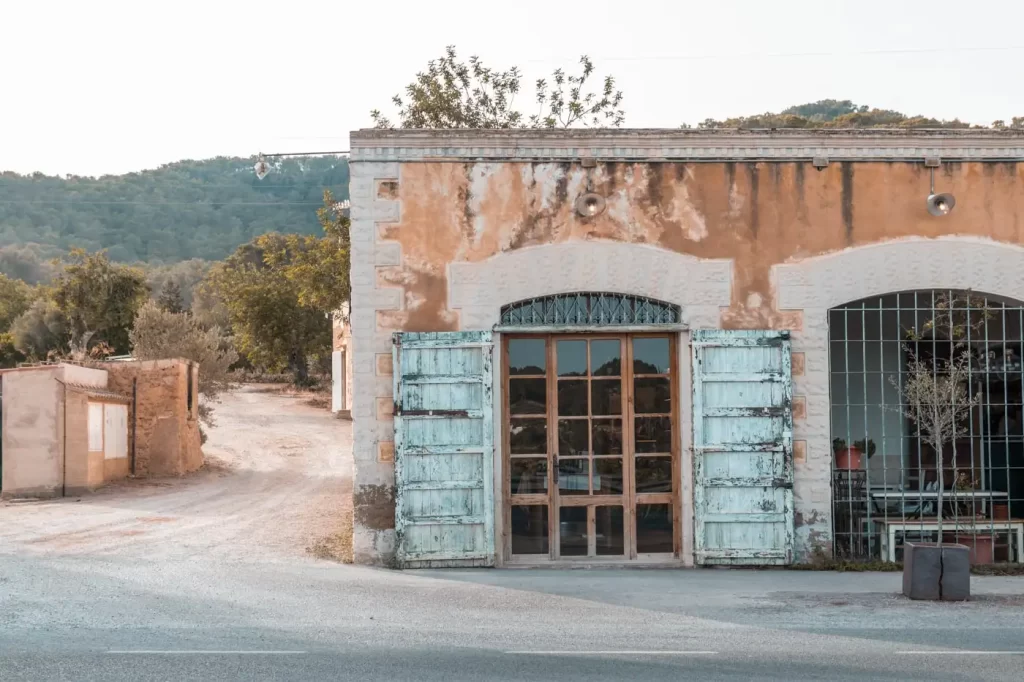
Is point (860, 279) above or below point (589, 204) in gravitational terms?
below

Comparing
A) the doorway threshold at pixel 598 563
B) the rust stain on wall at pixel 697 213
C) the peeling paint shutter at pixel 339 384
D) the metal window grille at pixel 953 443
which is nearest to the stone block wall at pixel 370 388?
the rust stain on wall at pixel 697 213

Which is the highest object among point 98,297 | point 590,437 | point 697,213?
point 98,297

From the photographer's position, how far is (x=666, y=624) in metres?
9.37

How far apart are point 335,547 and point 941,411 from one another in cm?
694

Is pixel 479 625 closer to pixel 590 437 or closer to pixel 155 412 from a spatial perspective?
pixel 590 437

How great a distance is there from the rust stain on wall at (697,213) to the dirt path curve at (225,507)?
394 cm

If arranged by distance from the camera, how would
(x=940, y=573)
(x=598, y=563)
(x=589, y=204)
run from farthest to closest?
(x=589, y=204), (x=598, y=563), (x=940, y=573)

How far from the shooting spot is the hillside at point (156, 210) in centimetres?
7431

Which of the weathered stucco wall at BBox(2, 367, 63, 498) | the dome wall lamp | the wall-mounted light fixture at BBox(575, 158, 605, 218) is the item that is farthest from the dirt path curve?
the dome wall lamp

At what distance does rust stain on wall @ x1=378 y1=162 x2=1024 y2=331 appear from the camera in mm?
12406

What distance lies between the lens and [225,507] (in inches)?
A: 752

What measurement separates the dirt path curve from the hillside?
44.0 metres

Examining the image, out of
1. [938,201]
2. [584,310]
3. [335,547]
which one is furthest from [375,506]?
[938,201]

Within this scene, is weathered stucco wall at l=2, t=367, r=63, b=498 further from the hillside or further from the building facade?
the hillside
